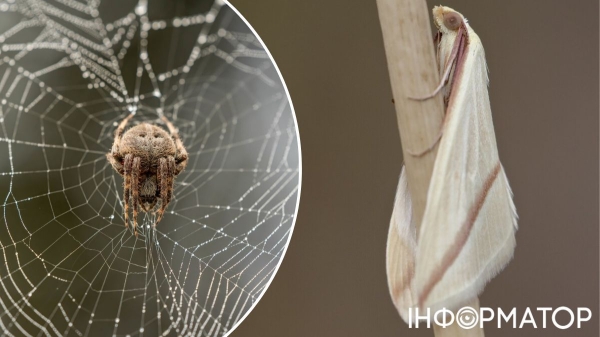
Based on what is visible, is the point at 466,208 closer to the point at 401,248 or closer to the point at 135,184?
the point at 401,248

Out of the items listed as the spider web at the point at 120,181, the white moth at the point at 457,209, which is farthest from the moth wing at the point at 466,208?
the spider web at the point at 120,181

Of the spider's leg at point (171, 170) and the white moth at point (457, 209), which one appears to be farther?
the spider's leg at point (171, 170)

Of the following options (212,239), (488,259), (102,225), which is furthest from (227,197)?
(488,259)

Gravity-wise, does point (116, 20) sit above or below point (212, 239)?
above

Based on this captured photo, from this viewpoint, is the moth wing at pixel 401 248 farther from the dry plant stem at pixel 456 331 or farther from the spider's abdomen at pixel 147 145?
the spider's abdomen at pixel 147 145

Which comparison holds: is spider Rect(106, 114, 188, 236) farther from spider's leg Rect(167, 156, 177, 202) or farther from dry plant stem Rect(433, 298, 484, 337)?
dry plant stem Rect(433, 298, 484, 337)

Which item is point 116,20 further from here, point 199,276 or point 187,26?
point 199,276

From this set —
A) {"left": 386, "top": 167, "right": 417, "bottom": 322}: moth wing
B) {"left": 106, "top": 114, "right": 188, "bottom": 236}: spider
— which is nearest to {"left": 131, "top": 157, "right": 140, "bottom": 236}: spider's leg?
{"left": 106, "top": 114, "right": 188, "bottom": 236}: spider
